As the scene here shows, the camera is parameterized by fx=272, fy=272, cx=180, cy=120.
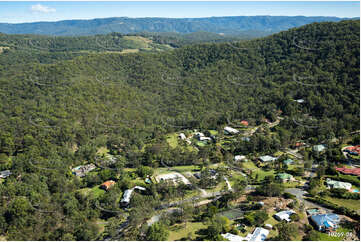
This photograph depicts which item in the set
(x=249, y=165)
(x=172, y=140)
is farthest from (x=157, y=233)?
(x=172, y=140)

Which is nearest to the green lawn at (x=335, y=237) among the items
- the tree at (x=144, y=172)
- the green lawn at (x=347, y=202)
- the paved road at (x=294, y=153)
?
the green lawn at (x=347, y=202)

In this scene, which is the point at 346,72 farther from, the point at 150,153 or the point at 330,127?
the point at 150,153

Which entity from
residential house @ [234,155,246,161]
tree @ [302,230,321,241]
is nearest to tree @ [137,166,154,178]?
residential house @ [234,155,246,161]

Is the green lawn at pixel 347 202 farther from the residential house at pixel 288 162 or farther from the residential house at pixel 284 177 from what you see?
the residential house at pixel 288 162

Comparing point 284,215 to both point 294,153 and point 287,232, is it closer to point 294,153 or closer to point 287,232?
point 287,232

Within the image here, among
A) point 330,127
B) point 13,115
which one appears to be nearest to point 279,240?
point 330,127

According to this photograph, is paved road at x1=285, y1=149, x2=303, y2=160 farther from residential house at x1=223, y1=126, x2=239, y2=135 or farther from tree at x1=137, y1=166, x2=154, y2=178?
tree at x1=137, y1=166, x2=154, y2=178
